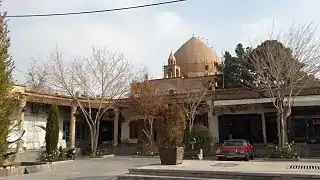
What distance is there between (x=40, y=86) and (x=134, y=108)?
12.1 meters

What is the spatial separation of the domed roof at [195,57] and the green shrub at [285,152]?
87.6ft

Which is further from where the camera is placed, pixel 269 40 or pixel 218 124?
pixel 218 124

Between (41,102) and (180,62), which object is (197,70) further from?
(41,102)

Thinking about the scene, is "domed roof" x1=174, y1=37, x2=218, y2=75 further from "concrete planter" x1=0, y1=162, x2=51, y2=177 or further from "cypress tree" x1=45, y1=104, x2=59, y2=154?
"concrete planter" x1=0, y1=162, x2=51, y2=177

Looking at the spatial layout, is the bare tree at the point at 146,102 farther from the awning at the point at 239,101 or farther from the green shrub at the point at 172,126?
the green shrub at the point at 172,126

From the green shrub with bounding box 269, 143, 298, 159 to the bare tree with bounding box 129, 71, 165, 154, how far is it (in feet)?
28.5

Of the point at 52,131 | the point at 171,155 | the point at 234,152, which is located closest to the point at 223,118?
the point at 234,152

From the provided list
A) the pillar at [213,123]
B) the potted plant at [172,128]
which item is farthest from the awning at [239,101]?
the potted plant at [172,128]

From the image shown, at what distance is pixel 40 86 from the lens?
36812mm

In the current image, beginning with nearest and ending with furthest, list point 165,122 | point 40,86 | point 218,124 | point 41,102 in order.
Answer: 1. point 165,122
2. point 41,102
3. point 218,124
4. point 40,86

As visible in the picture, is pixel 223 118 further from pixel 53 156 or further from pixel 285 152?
pixel 53 156

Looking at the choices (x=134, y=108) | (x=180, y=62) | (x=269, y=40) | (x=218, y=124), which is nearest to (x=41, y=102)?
(x=134, y=108)

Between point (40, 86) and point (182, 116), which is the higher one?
point (40, 86)

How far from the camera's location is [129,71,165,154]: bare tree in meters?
28.2
